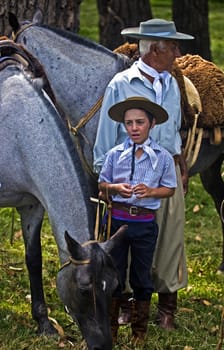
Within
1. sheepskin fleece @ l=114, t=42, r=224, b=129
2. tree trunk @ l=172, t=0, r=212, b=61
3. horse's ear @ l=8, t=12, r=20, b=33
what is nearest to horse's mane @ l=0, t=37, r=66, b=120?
horse's ear @ l=8, t=12, r=20, b=33

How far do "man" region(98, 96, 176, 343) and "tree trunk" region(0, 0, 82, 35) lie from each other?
222 centimetres

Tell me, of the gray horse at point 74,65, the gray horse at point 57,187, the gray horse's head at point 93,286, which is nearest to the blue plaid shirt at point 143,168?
the gray horse at point 57,187

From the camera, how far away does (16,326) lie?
18.9 feet

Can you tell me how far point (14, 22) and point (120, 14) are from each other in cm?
629

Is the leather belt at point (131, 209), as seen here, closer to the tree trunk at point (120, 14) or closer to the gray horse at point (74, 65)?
the gray horse at point (74, 65)

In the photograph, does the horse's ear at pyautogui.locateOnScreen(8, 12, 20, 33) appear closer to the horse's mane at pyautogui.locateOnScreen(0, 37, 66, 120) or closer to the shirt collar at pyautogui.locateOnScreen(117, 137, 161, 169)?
the horse's mane at pyautogui.locateOnScreen(0, 37, 66, 120)

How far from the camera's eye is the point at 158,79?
535 cm

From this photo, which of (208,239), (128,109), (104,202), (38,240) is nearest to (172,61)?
(128,109)

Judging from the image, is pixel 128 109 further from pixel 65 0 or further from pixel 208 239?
pixel 208 239

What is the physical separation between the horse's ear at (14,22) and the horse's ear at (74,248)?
6.25ft

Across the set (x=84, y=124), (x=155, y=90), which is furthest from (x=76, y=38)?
(x=155, y=90)

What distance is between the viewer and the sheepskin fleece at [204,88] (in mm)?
6023

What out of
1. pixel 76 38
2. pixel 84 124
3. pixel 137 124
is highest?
pixel 76 38

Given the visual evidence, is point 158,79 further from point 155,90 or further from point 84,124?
point 84,124
